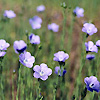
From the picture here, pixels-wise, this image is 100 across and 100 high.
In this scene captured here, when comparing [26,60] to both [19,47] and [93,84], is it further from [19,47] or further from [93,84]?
[93,84]

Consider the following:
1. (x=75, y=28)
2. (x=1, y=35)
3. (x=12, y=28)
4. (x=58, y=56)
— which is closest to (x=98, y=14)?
(x=75, y=28)

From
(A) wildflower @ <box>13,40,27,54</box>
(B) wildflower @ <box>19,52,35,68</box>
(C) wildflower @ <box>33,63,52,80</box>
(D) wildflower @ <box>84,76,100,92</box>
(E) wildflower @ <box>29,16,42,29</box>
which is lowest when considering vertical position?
(D) wildflower @ <box>84,76,100,92</box>

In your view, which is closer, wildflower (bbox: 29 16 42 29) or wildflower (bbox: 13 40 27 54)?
wildflower (bbox: 13 40 27 54)

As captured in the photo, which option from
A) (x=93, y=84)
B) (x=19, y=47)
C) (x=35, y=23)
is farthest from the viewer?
(x=35, y=23)

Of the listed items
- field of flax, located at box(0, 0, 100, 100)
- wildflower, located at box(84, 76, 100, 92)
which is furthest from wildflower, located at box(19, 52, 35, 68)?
wildflower, located at box(84, 76, 100, 92)

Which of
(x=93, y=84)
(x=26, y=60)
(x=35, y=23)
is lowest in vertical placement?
(x=93, y=84)

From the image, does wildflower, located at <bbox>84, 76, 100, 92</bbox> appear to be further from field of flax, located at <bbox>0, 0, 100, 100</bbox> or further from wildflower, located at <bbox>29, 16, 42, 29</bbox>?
wildflower, located at <bbox>29, 16, 42, 29</bbox>

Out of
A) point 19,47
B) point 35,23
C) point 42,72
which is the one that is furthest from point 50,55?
point 42,72

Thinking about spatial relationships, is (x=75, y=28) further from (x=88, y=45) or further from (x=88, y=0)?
(x=88, y=45)
